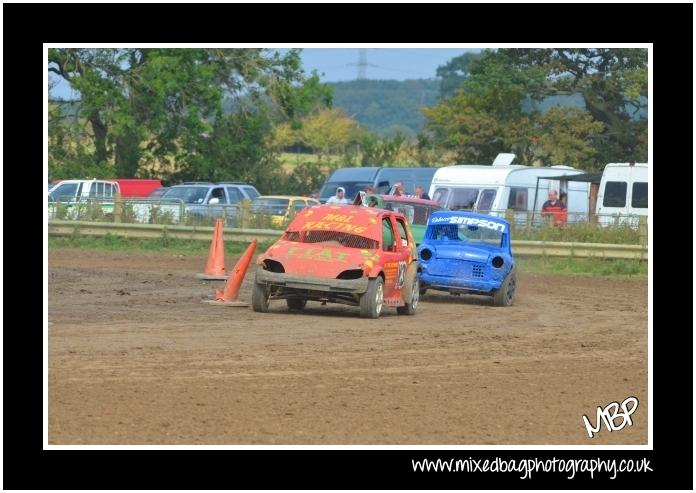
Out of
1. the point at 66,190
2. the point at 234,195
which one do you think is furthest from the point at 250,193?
the point at 66,190

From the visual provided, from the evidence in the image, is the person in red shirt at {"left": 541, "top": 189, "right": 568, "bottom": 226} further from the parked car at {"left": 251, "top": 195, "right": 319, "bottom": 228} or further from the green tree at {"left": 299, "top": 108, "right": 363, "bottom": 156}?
the green tree at {"left": 299, "top": 108, "right": 363, "bottom": 156}

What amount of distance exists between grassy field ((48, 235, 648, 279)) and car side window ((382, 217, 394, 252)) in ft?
32.5

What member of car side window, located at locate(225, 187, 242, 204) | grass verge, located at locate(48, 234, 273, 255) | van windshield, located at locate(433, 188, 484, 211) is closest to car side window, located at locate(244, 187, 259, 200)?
car side window, located at locate(225, 187, 242, 204)

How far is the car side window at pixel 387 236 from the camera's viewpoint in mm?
17859

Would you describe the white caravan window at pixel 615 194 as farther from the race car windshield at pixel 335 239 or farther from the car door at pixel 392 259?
the race car windshield at pixel 335 239

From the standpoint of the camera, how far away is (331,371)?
12.4m

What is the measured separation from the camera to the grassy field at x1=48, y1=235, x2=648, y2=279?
2762 centimetres

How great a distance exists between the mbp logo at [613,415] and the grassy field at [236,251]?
16244mm

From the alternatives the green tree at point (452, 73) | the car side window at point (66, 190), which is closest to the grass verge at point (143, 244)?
the car side window at point (66, 190)

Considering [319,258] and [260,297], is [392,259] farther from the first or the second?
[260,297]

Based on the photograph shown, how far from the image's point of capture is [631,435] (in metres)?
9.81

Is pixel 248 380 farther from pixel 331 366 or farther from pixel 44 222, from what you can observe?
pixel 44 222

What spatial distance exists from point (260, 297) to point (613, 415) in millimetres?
7403

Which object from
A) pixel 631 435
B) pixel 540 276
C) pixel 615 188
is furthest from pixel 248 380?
pixel 615 188
